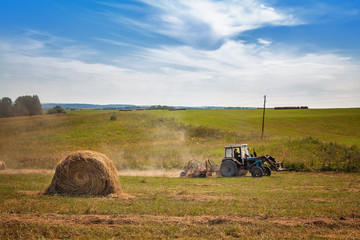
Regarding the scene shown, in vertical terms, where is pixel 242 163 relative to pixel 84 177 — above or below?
below

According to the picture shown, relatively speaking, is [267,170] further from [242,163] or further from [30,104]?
[30,104]

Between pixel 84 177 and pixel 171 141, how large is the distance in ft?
113

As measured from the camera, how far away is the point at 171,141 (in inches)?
1881

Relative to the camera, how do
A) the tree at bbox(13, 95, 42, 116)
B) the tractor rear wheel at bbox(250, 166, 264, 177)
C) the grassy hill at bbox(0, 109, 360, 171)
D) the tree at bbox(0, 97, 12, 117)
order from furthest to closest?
the tree at bbox(13, 95, 42, 116), the tree at bbox(0, 97, 12, 117), the grassy hill at bbox(0, 109, 360, 171), the tractor rear wheel at bbox(250, 166, 264, 177)

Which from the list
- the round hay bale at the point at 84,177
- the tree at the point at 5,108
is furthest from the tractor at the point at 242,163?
the tree at the point at 5,108

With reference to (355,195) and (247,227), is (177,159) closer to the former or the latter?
(355,195)

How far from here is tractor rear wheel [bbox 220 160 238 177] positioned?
21.4 metres

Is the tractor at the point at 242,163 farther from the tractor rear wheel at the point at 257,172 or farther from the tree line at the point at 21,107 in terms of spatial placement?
the tree line at the point at 21,107

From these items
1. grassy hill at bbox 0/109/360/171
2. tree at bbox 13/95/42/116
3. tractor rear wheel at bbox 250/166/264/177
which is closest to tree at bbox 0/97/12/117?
grassy hill at bbox 0/109/360/171

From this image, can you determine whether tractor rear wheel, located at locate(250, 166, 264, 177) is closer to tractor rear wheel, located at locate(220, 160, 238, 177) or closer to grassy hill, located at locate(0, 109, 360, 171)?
tractor rear wheel, located at locate(220, 160, 238, 177)

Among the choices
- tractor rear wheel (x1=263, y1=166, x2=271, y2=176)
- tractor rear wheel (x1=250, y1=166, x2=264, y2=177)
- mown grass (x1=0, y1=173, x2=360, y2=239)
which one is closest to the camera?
mown grass (x1=0, y1=173, x2=360, y2=239)

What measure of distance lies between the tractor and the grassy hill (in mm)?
5354

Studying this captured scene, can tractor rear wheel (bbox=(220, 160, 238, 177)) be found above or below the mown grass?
below

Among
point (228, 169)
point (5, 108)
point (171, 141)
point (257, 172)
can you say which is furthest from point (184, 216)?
point (5, 108)
